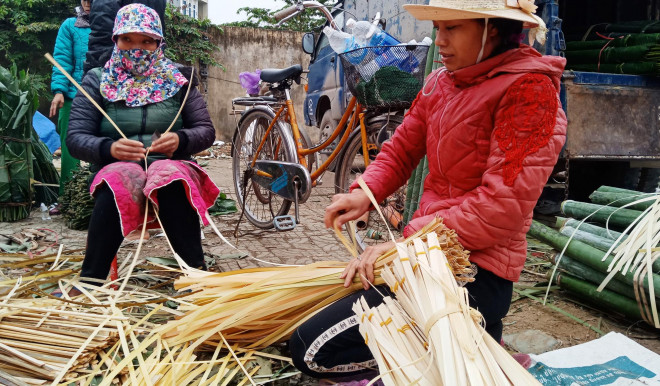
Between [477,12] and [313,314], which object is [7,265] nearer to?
[313,314]

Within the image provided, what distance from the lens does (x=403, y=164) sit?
2.10m

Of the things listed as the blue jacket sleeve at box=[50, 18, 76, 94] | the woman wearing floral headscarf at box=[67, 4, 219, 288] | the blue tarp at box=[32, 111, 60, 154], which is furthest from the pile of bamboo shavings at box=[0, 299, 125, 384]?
the blue tarp at box=[32, 111, 60, 154]

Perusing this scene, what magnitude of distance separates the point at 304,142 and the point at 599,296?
8.66 feet

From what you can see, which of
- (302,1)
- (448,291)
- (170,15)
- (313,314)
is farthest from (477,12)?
(170,15)

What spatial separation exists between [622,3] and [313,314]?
5.52 metres

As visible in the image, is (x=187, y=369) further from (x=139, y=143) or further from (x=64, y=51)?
(x=64, y=51)

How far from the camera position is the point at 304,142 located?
15.1 feet

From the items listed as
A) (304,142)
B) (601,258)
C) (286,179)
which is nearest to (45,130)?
(304,142)

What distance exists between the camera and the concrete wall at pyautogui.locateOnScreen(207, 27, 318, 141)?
12.8m

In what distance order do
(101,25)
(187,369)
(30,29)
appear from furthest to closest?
(30,29) < (101,25) < (187,369)

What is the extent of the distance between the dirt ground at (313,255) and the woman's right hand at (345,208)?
0.39 m

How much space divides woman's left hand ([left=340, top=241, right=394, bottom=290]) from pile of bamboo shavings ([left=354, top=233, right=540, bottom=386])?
0.17 meters

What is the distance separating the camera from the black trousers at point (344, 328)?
→ 67.1 inches

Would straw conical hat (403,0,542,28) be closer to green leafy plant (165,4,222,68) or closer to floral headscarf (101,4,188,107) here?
floral headscarf (101,4,188,107)
